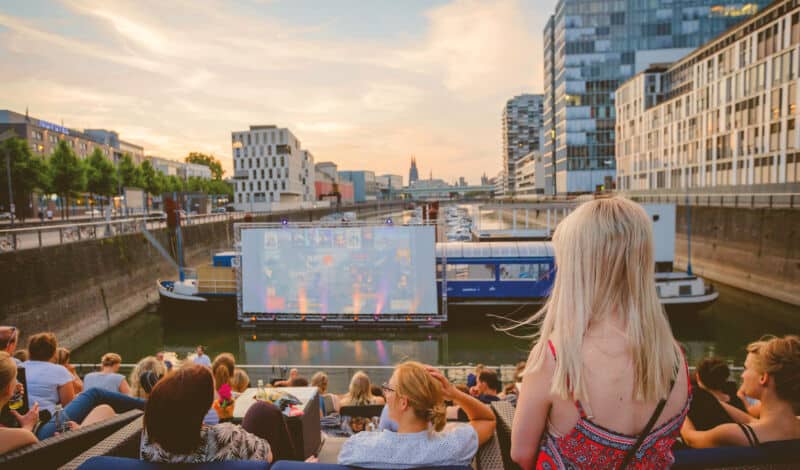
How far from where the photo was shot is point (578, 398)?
161cm

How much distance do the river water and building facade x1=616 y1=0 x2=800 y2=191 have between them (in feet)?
75.3

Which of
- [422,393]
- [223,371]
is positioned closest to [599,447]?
[422,393]

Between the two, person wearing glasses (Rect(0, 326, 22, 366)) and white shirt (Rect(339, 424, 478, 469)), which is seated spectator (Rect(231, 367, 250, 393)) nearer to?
person wearing glasses (Rect(0, 326, 22, 366))

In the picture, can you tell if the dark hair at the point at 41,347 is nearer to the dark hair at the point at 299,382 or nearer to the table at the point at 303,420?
the table at the point at 303,420

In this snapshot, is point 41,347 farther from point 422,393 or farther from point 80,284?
point 80,284

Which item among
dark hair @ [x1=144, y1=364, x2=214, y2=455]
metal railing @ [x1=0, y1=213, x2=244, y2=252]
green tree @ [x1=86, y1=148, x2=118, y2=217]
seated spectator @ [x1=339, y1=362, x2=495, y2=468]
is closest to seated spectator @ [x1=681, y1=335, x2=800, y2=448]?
seated spectator @ [x1=339, y1=362, x2=495, y2=468]

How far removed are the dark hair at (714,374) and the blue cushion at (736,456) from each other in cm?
173

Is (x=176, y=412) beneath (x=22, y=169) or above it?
beneath

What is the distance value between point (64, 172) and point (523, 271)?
143ft

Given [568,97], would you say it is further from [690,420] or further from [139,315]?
[690,420]

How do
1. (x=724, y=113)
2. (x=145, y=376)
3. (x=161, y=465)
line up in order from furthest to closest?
1. (x=724, y=113)
2. (x=145, y=376)
3. (x=161, y=465)

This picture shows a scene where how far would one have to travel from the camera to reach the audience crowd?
162 cm

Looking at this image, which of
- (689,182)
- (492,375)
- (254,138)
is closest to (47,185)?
(492,375)

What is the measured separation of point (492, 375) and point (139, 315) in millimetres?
24000
